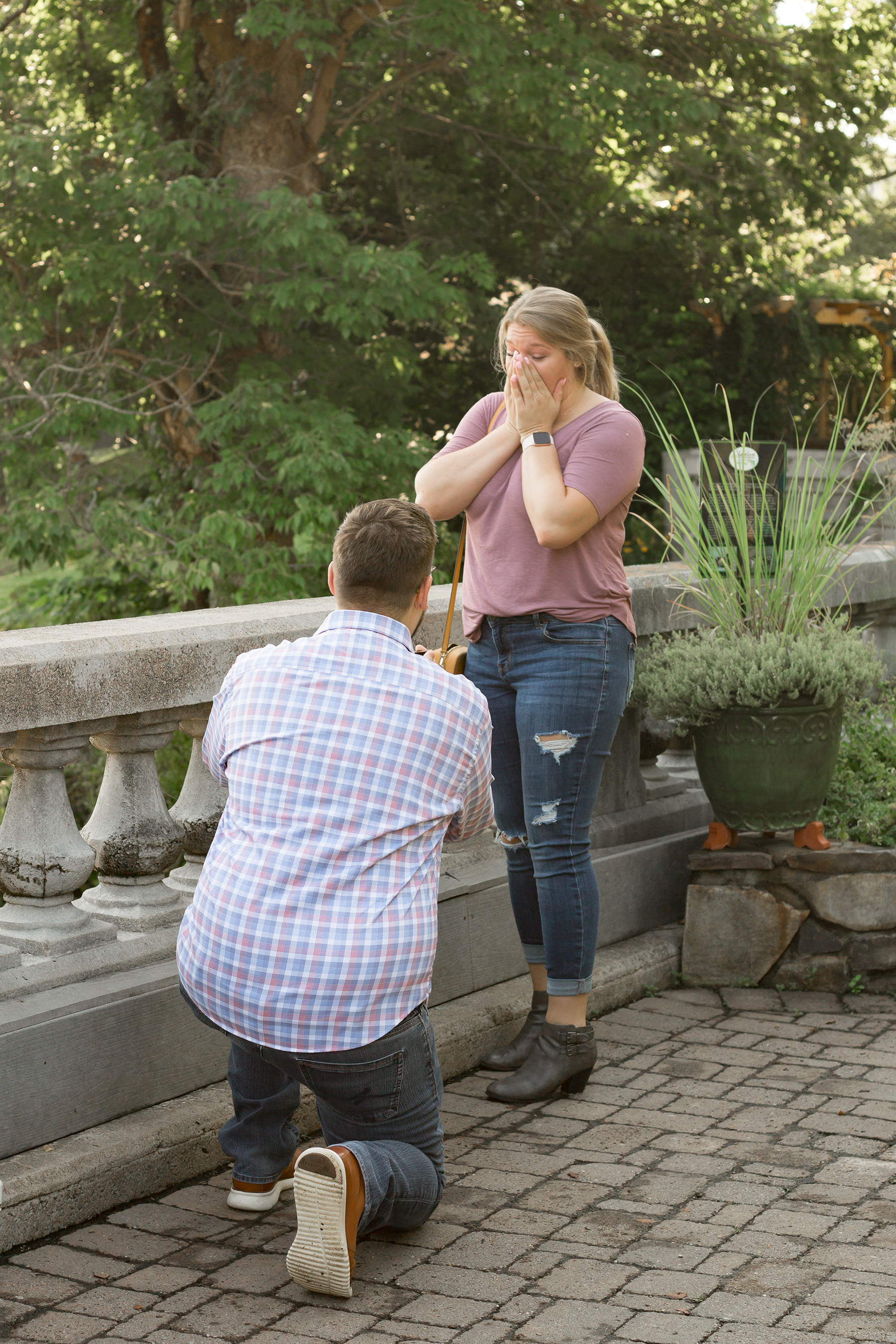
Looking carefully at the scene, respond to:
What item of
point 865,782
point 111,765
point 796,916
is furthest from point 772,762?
point 111,765

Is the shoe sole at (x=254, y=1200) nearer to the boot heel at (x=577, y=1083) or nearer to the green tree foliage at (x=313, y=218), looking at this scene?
the boot heel at (x=577, y=1083)

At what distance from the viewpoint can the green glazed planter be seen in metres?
4.20

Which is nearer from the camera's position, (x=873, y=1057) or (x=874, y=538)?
(x=873, y=1057)

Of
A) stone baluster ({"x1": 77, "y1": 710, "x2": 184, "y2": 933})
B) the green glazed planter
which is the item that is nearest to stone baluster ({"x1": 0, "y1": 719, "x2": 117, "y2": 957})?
stone baluster ({"x1": 77, "y1": 710, "x2": 184, "y2": 933})

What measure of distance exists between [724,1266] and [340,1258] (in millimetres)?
708

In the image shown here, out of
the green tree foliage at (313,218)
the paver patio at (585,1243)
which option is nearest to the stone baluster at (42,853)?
the paver patio at (585,1243)

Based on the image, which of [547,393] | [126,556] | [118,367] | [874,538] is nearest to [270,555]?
[126,556]

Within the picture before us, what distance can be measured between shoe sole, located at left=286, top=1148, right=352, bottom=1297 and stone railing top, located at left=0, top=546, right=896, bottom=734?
101 cm

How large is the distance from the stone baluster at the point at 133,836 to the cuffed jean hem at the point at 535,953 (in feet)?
2.98

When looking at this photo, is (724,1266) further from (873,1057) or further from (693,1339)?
(873,1057)

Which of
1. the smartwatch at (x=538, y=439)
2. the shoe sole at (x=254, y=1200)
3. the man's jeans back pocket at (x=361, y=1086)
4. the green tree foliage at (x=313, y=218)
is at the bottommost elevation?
the shoe sole at (x=254, y=1200)

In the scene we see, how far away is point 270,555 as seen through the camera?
10172 millimetres

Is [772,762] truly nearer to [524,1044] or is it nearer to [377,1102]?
[524,1044]

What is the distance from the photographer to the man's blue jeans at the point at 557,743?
10.9 feet
